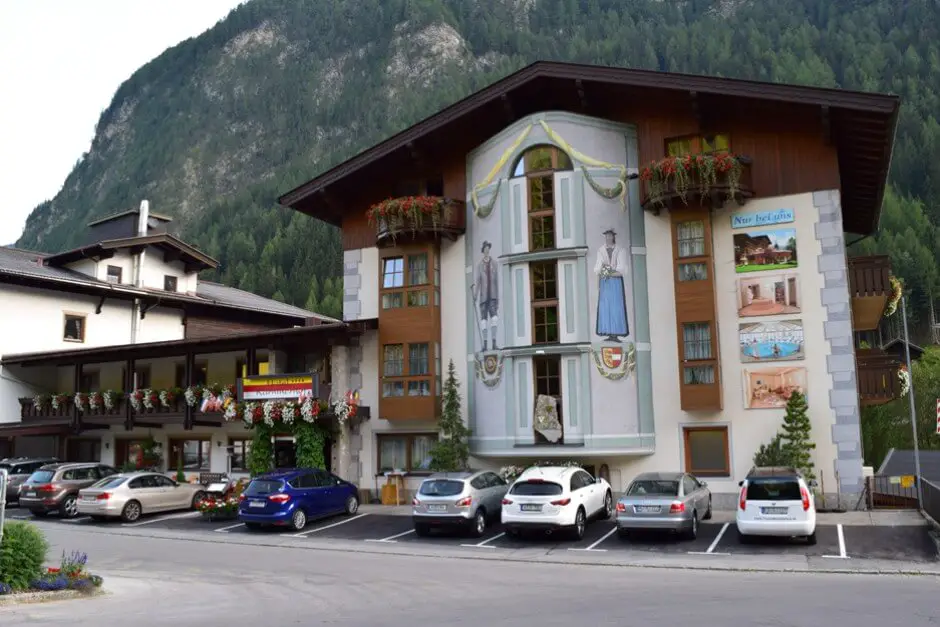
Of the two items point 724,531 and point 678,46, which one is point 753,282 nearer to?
point 724,531

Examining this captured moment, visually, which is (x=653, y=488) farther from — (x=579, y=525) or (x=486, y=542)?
(x=486, y=542)

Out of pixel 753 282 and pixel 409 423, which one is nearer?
pixel 753 282

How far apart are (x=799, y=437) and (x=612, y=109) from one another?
38.0 feet

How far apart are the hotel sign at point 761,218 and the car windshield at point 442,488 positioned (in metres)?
11.1

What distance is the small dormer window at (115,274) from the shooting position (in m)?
40.7

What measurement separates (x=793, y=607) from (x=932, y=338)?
8702 centimetres

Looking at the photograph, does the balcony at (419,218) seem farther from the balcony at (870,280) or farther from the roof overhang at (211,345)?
the balcony at (870,280)

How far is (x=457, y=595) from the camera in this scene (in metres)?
13.3

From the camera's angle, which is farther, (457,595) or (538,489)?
(538,489)

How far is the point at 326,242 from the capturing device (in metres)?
104

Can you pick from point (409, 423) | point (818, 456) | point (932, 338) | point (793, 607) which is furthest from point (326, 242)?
point (793, 607)

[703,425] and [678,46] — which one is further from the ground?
[678,46]

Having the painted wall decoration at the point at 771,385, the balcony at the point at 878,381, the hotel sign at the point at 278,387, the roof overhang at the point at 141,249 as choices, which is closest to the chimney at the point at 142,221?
the roof overhang at the point at 141,249

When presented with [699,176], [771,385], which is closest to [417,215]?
[699,176]
